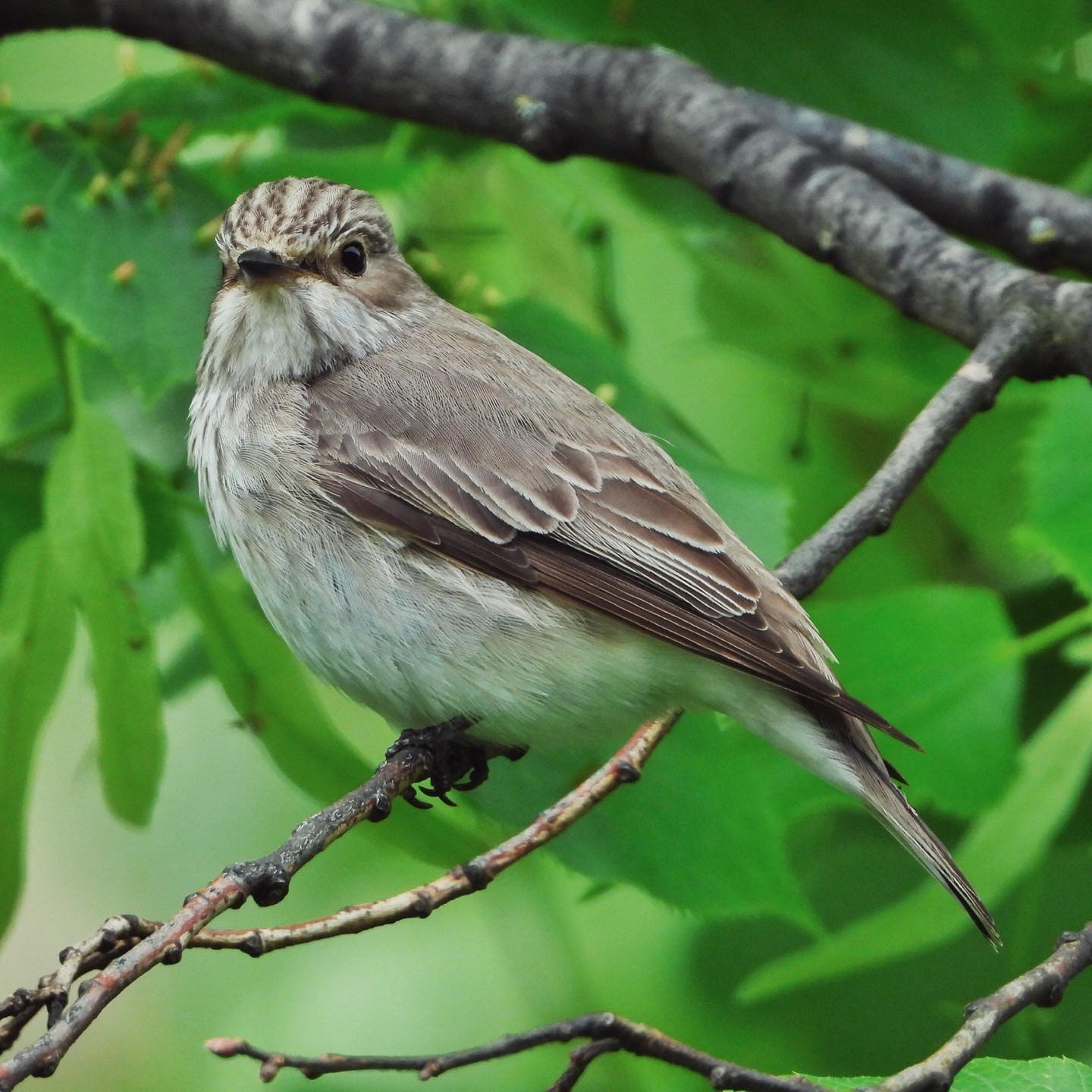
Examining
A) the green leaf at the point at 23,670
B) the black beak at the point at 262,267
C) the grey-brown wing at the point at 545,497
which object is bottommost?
the green leaf at the point at 23,670

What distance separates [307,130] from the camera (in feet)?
13.0

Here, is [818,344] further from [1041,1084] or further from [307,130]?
[1041,1084]

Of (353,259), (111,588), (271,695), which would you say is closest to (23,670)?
(111,588)

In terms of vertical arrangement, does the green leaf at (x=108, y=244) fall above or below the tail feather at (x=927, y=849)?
above

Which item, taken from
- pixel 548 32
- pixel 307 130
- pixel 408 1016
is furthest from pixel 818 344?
pixel 408 1016

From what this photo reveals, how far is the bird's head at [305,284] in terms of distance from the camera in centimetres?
326

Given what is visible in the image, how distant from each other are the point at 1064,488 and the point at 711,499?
731 millimetres

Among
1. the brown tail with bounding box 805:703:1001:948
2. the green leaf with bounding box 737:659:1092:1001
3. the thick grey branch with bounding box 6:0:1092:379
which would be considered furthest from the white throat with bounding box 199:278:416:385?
the green leaf with bounding box 737:659:1092:1001

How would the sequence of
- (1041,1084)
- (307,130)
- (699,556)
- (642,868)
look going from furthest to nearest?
→ (307,130), (699,556), (642,868), (1041,1084)

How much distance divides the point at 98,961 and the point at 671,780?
54.1 inches

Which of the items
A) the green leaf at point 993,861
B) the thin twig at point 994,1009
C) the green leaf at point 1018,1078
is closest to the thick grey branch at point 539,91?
the green leaf at point 993,861

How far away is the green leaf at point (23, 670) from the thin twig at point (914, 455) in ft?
4.63

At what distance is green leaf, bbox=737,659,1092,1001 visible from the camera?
2.83 m

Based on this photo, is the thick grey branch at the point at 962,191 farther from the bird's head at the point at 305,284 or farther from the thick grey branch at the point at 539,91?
the bird's head at the point at 305,284
